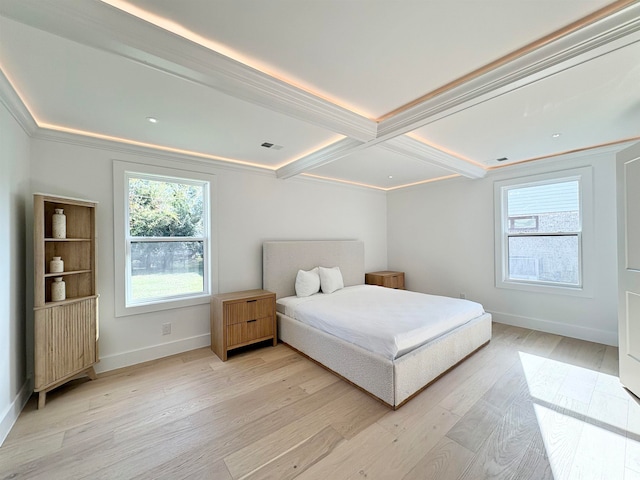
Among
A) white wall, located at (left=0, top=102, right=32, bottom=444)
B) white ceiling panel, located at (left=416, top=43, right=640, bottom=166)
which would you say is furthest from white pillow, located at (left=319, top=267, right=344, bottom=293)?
white wall, located at (left=0, top=102, right=32, bottom=444)

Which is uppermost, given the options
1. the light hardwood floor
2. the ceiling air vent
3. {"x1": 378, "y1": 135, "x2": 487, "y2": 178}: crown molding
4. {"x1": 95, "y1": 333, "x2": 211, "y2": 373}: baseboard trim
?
the ceiling air vent

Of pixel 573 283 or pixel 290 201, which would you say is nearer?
pixel 573 283

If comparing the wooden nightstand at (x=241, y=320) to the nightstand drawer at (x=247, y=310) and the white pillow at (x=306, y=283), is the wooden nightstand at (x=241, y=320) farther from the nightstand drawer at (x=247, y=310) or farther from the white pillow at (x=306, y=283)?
the white pillow at (x=306, y=283)

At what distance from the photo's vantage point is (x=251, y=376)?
2.66m

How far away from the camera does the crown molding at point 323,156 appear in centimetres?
275

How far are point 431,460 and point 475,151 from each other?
128 inches

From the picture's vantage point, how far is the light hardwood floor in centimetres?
157

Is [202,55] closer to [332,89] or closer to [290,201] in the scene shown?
[332,89]

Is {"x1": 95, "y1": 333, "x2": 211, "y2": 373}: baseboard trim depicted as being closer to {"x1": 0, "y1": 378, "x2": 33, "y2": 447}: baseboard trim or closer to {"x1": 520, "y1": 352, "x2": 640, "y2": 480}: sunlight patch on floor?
{"x1": 0, "y1": 378, "x2": 33, "y2": 447}: baseboard trim

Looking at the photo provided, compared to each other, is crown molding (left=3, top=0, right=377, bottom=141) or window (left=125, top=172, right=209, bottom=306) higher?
crown molding (left=3, top=0, right=377, bottom=141)

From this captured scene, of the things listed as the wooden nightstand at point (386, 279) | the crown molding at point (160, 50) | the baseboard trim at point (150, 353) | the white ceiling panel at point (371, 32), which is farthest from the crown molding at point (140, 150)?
the wooden nightstand at point (386, 279)

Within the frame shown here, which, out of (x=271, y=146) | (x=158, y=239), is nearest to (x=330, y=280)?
(x=271, y=146)

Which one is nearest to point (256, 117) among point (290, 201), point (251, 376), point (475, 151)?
point (290, 201)

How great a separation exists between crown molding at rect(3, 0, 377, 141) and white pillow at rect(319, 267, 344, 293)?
97.1 inches
